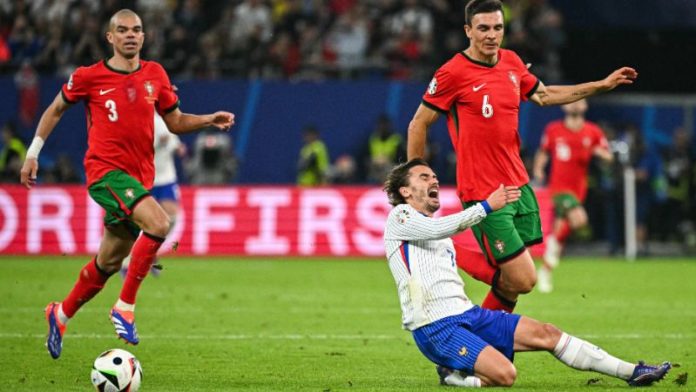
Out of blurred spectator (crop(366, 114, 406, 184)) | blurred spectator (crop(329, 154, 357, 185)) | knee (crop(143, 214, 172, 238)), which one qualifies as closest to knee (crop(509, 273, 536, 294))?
knee (crop(143, 214, 172, 238))

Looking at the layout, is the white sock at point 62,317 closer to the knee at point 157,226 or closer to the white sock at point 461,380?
the knee at point 157,226

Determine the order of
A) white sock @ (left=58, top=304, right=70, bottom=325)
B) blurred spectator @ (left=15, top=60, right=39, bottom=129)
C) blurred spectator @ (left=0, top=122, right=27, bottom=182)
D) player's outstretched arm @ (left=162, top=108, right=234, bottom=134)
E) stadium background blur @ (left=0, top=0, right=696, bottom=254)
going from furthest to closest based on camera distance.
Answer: blurred spectator @ (left=15, top=60, right=39, bottom=129) < stadium background blur @ (left=0, top=0, right=696, bottom=254) < blurred spectator @ (left=0, top=122, right=27, bottom=182) < player's outstretched arm @ (left=162, top=108, right=234, bottom=134) < white sock @ (left=58, top=304, right=70, bottom=325)

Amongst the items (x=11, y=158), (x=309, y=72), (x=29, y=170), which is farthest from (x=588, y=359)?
(x=309, y=72)

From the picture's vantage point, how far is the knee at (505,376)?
8375mm

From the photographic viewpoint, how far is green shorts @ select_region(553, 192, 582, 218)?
18016 mm

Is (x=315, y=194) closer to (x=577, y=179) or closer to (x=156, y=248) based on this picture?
(x=577, y=179)

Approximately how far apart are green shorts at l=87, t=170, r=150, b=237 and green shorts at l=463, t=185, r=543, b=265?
2.57 metres

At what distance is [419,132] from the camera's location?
936 centimetres

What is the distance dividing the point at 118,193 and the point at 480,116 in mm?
2892

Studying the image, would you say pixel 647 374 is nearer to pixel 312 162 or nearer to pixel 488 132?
pixel 488 132

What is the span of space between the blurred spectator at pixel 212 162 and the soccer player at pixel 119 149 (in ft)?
Answer: 47.5

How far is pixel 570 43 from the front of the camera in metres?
27.0

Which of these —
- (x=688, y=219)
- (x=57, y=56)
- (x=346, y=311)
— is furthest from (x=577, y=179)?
(x=57, y=56)

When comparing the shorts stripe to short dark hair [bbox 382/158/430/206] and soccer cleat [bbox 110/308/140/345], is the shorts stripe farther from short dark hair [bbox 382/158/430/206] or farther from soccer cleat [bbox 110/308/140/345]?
short dark hair [bbox 382/158/430/206]
